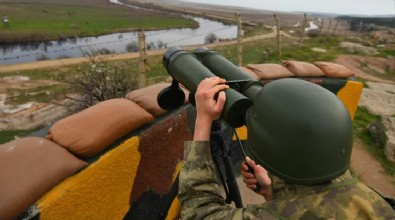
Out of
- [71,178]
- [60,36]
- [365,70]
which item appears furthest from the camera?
[60,36]

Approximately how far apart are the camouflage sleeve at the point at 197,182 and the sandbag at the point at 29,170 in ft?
2.41

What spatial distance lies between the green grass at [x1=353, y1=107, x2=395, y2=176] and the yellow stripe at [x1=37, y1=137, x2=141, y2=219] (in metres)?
3.88

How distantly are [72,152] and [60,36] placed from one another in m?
27.6

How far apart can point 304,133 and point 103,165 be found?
127 cm

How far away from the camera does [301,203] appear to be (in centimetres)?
133

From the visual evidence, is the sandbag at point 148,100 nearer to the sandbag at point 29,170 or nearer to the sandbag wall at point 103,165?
the sandbag wall at point 103,165

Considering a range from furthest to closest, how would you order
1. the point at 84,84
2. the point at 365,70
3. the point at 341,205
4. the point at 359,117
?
the point at 365,70 < the point at 84,84 < the point at 359,117 < the point at 341,205

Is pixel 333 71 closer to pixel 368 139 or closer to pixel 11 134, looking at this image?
pixel 368 139

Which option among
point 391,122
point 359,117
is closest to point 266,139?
point 391,122

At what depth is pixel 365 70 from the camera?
42.7 feet

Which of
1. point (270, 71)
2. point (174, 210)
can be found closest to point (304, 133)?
point (174, 210)

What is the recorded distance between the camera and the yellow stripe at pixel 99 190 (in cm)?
192

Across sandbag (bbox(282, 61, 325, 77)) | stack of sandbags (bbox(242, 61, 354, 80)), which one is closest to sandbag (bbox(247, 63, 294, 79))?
stack of sandbags (bbox(242, 61, 354, 80))

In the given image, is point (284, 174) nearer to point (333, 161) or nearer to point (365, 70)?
point (333, 161)
